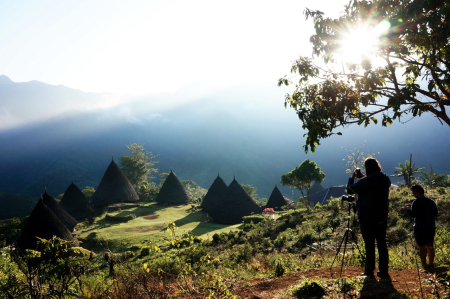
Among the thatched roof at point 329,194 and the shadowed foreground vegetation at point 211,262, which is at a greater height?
the shadowed foreground vegetation at point 211,262

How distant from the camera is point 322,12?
16.6 ft

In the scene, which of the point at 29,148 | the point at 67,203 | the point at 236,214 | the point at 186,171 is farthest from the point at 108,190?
the point at 29,148

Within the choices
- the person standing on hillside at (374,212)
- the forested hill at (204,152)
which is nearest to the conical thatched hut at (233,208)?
the person standing on hillside at (374,212)

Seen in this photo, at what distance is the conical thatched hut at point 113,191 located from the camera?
99.2ft

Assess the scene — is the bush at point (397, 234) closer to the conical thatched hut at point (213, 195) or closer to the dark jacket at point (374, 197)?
the dark jacket at point (374, 197)

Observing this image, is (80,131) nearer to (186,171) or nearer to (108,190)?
(186,171)

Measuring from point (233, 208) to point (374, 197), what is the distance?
21950mm

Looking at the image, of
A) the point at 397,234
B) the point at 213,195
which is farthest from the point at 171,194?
the point at 397,234

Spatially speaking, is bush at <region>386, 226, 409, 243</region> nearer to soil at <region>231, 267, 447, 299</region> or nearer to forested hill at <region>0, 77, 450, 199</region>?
soil at <region>231, 267, 447, 299</region>

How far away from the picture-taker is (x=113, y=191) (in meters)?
30.6

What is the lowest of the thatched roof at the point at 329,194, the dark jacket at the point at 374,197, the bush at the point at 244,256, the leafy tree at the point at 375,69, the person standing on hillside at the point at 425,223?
the thatched roof at the point at 329,194

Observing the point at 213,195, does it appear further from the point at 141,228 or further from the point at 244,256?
the point at 244,256

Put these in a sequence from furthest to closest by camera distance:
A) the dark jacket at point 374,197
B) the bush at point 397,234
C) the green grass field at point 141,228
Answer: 1. the green grass field at point 141,228
2. the bush at point 397,234
3. the dark jacket at point 374,197

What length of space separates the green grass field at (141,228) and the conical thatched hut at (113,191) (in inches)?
97.2
